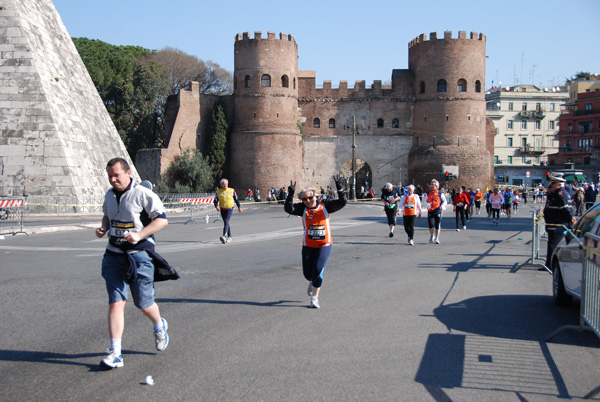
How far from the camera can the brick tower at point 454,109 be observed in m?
56.8

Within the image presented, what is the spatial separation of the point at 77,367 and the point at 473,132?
56.5m

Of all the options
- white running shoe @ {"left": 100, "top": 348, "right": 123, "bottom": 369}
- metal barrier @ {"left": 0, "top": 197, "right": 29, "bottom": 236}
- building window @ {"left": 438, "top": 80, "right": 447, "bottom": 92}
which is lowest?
white running shoe @ {"left": 100, "top": 348, "right": 123, "bottom": 369}

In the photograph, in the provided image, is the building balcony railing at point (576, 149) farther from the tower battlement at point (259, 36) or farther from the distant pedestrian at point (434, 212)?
the distant pedestrian at point (434, 212)

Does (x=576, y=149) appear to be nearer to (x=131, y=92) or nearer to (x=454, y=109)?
(x=454, y=109)

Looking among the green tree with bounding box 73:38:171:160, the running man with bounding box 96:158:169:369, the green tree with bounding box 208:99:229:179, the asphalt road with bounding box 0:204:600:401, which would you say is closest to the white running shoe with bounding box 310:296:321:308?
the asphalt road with bounding box 0:204:600:401

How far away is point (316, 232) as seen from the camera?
7.74 m

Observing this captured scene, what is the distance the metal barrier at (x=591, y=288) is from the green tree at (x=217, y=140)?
49.7m

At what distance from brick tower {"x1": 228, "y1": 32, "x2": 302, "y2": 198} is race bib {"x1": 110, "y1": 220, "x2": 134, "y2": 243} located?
49121 millimetres

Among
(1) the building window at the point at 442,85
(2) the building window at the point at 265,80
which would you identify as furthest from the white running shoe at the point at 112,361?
(1) the building window at the point at 442,85

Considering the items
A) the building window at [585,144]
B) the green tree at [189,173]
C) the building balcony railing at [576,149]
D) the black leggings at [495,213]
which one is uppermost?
the building window at [585,144]

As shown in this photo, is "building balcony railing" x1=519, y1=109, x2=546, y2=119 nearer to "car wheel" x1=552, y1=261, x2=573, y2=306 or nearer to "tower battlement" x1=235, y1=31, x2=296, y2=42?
"tower battlement" x1=235, y1=31, x2=296, y2=42

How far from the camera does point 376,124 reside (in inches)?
2377

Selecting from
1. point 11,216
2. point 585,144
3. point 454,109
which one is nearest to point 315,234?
point 11,216

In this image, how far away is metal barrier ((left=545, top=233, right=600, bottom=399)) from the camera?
5.54 metres
